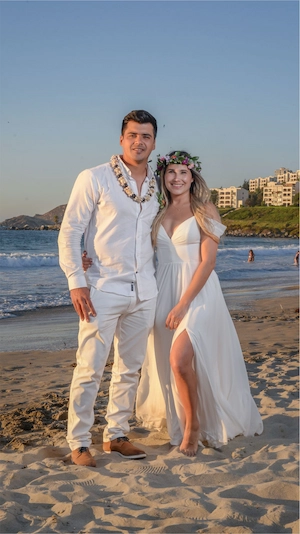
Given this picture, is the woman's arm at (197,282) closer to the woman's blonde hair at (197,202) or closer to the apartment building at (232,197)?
the woman's blonde hair at (197,202)

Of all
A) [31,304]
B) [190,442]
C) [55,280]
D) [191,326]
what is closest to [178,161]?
[191,326]

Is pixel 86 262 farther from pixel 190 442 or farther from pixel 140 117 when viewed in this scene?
pixel 190 442

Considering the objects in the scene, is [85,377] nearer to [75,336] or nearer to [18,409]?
[18,409]

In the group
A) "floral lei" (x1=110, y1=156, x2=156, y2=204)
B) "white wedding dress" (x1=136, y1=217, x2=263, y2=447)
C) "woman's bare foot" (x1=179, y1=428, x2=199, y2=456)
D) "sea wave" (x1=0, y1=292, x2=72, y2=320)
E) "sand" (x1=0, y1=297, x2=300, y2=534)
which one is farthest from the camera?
"sea wave" (x1=0, y1=292, x2=72, y2=320)

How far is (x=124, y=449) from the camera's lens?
4.09 m

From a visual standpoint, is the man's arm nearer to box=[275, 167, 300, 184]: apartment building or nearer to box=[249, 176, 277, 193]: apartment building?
box=[275, 167, 300, 184]: apartment building

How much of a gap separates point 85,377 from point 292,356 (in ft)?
13.3

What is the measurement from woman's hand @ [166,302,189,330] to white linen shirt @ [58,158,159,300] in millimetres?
245

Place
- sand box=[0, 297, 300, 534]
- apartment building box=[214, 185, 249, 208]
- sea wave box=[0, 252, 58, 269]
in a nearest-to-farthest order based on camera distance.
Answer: sand box=[0, 297, 300, 534] < sea wave box=[0, 252, 58, 269] < apartment building box=[214, 185, 249, 208]

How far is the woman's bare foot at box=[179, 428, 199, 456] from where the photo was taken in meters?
4.12

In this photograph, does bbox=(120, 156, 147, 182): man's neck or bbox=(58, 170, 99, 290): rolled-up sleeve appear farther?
bbox=(120, 156, 147, 182): man's neck

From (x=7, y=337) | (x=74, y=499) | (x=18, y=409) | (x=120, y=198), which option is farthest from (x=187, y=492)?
(x=7, y=337)

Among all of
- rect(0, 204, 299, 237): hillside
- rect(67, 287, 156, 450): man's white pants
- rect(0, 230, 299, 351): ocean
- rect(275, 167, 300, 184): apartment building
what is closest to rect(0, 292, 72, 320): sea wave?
rect(0, 230, 299, 351): ocean

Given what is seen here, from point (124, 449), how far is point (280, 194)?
Result: 105281mm
